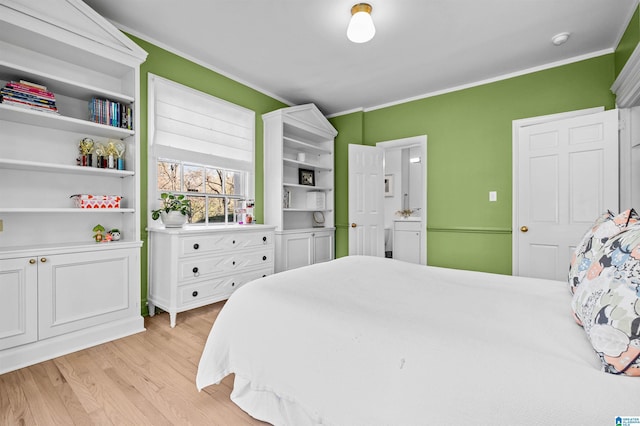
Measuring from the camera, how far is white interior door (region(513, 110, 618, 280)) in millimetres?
2650

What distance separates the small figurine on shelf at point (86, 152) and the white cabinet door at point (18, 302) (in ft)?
2.61

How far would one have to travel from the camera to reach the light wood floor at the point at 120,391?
142 centimetres

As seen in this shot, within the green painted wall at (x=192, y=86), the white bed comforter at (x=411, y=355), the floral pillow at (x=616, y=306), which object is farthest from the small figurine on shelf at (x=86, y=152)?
the floral pillow at (x=616, y=306)

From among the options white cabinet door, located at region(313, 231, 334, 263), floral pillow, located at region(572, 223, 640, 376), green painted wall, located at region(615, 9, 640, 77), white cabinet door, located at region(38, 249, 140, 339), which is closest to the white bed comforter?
floral pillow, located at region(572, 223, 640, 376)

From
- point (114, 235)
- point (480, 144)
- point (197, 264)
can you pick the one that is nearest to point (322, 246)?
point (197, 264)

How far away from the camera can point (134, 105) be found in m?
2.43

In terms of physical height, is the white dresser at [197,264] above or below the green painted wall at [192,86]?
below

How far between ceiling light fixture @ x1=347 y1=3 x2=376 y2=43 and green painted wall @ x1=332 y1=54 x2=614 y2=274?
1999mm

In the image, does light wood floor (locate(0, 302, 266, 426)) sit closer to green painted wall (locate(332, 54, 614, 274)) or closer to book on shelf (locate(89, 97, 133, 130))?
book on shelf (locate(89, 97, 133, 130))

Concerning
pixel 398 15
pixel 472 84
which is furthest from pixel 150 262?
pixel 472 84

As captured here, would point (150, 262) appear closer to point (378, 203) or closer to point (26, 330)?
point (26, 330)

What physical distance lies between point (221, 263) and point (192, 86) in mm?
1902

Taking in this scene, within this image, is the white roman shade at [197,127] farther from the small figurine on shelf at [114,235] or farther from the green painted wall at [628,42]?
the green painted wall at [628,42]

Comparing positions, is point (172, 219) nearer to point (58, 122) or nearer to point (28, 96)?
point (58, 122)
